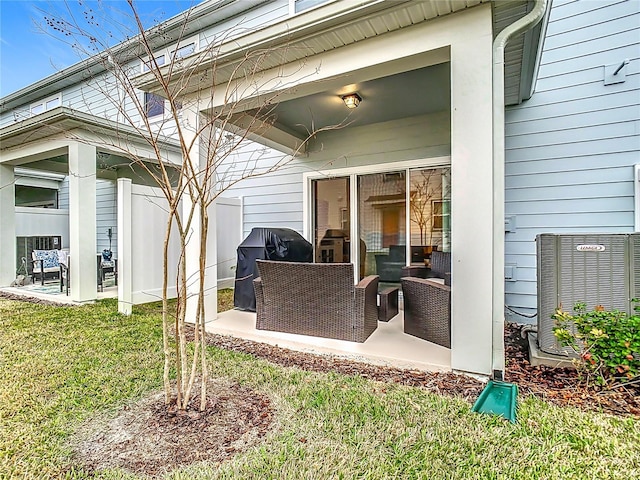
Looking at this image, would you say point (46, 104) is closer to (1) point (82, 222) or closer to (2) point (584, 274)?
(1) point (82, 222)

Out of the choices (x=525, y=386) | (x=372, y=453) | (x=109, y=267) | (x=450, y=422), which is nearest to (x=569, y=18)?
(x=525, y=386)

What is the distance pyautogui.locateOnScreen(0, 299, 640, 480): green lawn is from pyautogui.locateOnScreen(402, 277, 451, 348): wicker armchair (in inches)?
41.0

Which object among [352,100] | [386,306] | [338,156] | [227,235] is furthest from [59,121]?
[386,306]

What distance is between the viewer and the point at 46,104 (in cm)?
1134

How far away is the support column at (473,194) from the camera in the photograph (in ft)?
8.93

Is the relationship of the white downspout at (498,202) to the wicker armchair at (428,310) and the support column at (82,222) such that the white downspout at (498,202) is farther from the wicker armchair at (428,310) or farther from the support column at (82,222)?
the support column at (82,222)

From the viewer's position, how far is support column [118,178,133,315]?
5.26m

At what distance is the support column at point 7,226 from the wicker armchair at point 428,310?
29.7ft

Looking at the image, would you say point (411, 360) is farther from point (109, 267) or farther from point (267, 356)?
point (109, 267)

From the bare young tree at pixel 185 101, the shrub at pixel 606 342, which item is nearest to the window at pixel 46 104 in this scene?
the bare young tree at pixel 185 101

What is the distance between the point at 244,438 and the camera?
6.63 ft

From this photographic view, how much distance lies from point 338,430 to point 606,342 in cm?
235

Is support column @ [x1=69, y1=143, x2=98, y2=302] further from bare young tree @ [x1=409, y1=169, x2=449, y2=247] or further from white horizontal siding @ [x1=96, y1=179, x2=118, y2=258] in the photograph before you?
bare young tree @ [x1=409, y1=169, x2=449, y2=247]

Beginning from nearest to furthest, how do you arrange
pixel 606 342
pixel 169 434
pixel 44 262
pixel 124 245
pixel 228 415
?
pixel 169 434 → pixel 228 415 → pixel 606 342 → pixel 124 245 → pixel 44 262
